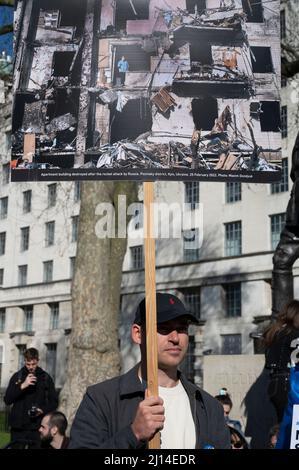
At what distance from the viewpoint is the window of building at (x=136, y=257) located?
52.3 meters

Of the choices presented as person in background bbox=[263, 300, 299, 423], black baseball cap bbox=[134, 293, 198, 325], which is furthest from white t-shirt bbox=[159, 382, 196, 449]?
person in background bbox=[263, 300, 299, 423]

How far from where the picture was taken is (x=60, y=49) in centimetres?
511

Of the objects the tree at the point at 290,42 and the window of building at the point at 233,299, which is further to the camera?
the window of building at the point at 233,299

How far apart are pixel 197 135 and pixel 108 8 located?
93 cm

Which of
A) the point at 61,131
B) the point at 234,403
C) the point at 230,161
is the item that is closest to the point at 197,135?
the point at 230,161

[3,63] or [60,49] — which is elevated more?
[3,63]

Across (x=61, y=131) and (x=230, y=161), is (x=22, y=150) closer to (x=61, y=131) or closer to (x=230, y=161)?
(x=61, y=131)

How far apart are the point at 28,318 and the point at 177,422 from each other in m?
52.7

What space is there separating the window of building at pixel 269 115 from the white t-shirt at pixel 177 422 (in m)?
1.83

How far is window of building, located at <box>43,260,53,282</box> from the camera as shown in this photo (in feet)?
173

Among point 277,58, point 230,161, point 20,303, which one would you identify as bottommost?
point 230,161

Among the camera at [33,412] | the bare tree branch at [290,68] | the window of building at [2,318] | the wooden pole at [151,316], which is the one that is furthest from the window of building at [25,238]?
the wooden pole at [151,316]

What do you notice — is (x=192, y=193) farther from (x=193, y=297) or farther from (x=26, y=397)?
(x=26, y=397)

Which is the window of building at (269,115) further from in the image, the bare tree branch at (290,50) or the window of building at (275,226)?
the window of building at (275,226)
